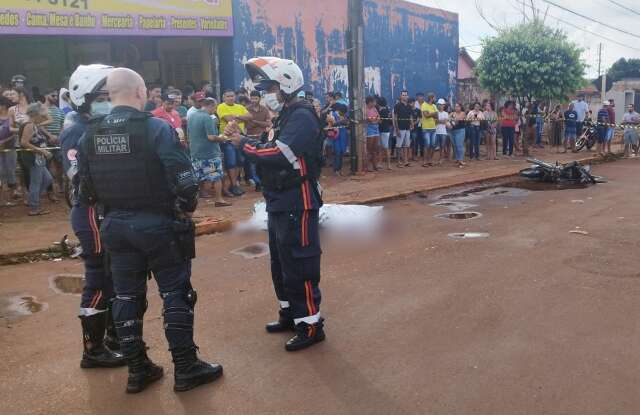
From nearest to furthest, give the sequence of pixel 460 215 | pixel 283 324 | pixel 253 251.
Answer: pixel 283 324, pixel 253 251, pixel 460 215

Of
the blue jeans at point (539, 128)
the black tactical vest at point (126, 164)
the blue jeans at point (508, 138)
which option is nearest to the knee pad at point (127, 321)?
the black tactical vest at point (126, 164)

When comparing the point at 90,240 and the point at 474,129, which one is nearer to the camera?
the point at 90,240

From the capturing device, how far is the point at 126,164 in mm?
3484

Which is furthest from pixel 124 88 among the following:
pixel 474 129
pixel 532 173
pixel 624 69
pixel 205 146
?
pixel 624 69

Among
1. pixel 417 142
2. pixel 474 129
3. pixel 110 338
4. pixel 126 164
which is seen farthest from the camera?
pixel 474 129

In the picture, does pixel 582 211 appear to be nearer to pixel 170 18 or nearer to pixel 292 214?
pixel 292 214

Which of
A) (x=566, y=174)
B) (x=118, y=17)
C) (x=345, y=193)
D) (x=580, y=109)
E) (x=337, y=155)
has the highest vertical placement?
(x=118, y=17)

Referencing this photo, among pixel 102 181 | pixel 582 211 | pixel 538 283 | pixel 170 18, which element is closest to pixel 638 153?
pixel 582 211

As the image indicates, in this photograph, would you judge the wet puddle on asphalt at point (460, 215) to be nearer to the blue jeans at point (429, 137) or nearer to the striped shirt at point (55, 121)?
the striped shirt at point (55, 121)

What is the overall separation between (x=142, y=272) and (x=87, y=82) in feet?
4.10

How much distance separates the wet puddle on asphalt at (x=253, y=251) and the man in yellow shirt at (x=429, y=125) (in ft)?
28.8

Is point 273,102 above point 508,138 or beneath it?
above

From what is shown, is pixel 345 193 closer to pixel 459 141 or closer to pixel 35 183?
pixel 35 183

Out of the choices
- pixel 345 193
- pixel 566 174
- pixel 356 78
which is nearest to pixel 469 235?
pixel 345 193
